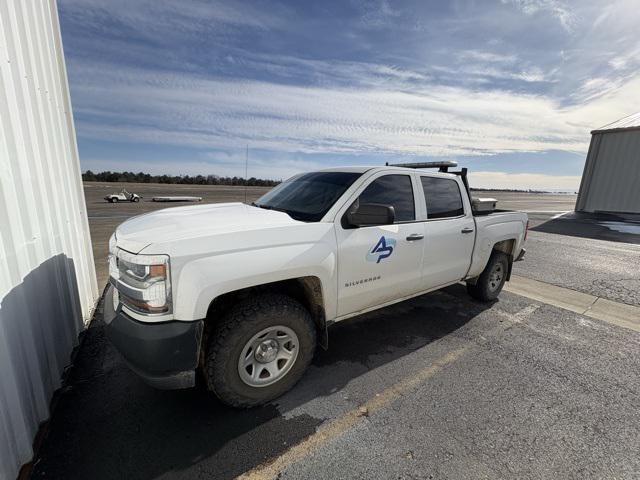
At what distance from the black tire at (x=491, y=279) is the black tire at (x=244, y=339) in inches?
123

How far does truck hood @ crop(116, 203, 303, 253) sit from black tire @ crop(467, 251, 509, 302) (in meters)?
Result: 3.33

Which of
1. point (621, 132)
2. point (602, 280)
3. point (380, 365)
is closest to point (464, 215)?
point (380, 365)

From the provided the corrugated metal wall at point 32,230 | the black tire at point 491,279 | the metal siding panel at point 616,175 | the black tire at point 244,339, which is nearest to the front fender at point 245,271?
the black tire at point 244,339

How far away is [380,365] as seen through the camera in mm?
3119

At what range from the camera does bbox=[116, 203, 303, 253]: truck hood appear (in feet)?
6.82

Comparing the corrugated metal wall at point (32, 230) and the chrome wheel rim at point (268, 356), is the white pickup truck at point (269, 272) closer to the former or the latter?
the chrome wheel rim at point (268, 356)

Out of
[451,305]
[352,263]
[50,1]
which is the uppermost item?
[50,1]

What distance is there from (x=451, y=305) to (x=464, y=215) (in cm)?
146

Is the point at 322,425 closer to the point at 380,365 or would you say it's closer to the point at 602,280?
the point at 380,365

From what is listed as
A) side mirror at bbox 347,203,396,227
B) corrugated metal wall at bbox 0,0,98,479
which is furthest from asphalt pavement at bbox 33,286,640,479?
side mirror at bbox 347,203,396,227

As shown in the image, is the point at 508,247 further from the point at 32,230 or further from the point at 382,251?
the point at 32,230

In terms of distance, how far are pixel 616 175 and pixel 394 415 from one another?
22345mm

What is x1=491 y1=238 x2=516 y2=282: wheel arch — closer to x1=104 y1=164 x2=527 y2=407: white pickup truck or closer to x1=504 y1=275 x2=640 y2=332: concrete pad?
x1=504 y1=275 x2=640 y2=332: concrete pad

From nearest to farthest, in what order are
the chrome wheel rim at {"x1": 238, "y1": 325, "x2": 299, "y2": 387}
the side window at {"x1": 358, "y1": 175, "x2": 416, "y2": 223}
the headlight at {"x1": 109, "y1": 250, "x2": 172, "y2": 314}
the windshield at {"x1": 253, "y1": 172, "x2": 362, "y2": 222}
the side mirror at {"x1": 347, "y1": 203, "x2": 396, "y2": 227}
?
the headlight at {"x1": 109, "y1": 250, "x2": 172, "y2": 314}, the chrome wheel rim at {"x1": 238, "y1": 325, "x2": 299, "y2": 387}, the side mirror at {"x1": 347, "y1": 203, "x2": 396, "y2": 227}, the windshield at {"x1": 253, "y1": 172, "x2": 362, "y2": 222}, the side window at {"x1": 358, "y1": 175, "x2": 416, "y2": 223}
